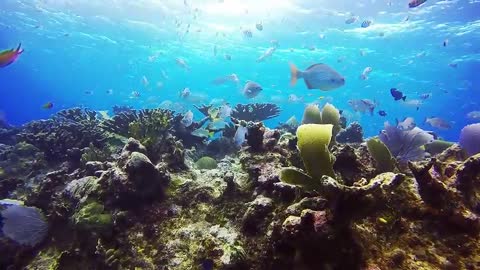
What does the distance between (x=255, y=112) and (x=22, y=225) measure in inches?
272

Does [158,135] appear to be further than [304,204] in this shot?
Yes

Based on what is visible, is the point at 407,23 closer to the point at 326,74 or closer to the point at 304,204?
the point at 326,74

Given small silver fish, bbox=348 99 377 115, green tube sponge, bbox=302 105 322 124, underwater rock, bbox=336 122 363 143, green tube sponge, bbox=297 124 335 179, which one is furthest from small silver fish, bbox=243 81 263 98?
green tube sponge, bbox=297 124 335 179

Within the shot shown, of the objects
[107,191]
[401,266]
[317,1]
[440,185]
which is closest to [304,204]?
[401,266]

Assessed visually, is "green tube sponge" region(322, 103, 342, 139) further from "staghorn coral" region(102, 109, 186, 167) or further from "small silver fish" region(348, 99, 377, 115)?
"small silver fish" region(348, 99, 377, 115)

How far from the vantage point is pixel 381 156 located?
9.78 feet

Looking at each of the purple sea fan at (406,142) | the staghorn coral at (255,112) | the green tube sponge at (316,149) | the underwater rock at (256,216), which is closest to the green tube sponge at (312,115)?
the purple sea fan at (406,142)

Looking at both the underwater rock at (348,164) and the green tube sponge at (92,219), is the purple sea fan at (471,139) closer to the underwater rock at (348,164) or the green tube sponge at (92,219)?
the underwater rock at (348,164)

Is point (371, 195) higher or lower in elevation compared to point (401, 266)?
higher

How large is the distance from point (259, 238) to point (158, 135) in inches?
108

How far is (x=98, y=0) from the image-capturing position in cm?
2500

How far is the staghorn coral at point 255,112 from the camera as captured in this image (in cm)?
947

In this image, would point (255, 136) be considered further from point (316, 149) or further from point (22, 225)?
point (22, 225)

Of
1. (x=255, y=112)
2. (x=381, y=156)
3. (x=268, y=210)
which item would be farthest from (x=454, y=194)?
(x=255, y=112)
